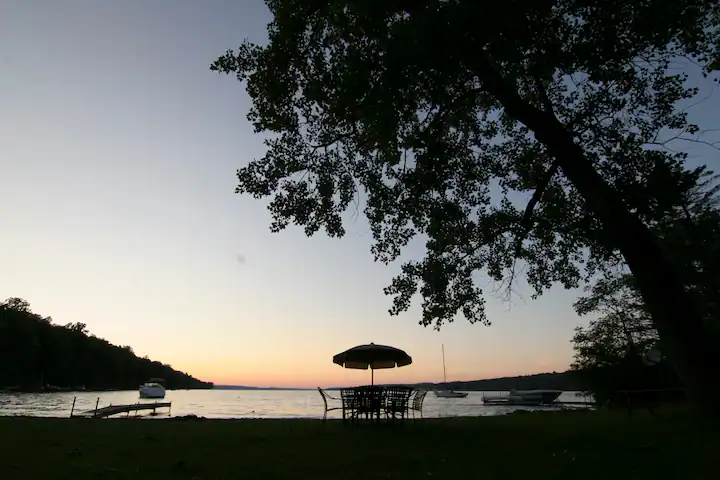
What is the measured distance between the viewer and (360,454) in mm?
7188

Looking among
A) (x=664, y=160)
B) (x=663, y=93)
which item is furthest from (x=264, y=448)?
(x=663, y=93)

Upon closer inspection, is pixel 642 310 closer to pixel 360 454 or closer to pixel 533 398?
pixel 360 454

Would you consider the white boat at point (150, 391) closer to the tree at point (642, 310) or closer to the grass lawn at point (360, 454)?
the tree at point (642, 310)

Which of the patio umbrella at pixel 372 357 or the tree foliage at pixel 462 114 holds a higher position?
the tree foliage at pixel 462 114

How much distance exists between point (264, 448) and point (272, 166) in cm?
568

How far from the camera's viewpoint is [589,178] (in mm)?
8211

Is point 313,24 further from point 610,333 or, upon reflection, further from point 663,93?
point 610,333

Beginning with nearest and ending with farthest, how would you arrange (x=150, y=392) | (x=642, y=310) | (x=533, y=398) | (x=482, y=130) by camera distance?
(x=482, y=130), (x=642, y=310), (x=533, y=398), (x=150, y=392)

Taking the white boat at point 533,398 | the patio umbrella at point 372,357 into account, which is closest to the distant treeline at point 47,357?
the white boat at point 533,398

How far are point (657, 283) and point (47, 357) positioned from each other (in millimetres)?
108961

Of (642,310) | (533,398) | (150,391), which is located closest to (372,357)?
(642,310)

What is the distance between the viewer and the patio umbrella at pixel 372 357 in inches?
524

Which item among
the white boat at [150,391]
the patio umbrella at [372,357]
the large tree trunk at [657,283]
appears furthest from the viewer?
the white boat at [150,391]

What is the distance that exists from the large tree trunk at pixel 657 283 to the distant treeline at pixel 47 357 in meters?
94.3
